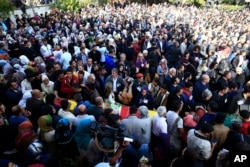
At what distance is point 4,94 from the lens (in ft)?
19.0

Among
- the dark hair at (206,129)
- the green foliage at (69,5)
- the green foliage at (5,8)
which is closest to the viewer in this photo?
the dark hair at (206,129)

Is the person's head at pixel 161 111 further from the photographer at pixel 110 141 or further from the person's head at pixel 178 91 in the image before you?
the person's head at pixel 178 91

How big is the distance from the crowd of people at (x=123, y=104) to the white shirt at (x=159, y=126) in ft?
0.05

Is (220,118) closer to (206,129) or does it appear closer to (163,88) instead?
(206,129)

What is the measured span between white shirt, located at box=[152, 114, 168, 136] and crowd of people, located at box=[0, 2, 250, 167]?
0.05 feet

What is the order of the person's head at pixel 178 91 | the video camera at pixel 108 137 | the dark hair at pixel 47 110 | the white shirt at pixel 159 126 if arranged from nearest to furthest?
the video camera at pixel 108 137, the white shirt at pixel 159 126, the dark hair at pixel 47 110, the person's head at pixel 178 91

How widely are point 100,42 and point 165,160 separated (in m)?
5.87

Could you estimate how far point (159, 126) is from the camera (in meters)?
4.57

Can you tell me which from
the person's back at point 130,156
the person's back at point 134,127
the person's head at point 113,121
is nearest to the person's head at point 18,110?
the person's head at point 113,121

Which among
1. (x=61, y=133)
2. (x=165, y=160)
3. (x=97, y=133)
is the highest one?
(x=97, y=133)

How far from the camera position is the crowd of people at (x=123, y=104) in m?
3.98

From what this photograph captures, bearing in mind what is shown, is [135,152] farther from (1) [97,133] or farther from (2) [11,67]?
(2) [11,67]

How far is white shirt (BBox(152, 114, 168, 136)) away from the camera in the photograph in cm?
455

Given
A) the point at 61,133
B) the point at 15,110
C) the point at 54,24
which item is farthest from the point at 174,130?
the point at 54,24
